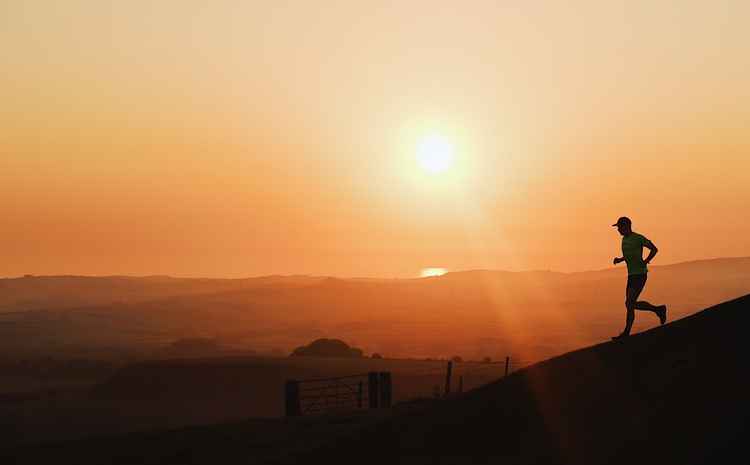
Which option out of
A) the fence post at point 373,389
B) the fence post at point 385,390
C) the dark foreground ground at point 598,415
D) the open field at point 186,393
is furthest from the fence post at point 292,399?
the open field at point 186,393

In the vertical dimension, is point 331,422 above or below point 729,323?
below

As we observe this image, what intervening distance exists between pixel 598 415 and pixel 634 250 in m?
2.98

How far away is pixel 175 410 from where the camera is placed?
59969 millimetres

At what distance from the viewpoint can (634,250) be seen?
1659 centimetres

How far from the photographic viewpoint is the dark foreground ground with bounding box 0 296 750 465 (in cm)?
1359

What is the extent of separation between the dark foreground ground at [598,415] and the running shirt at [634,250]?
113 centimetres

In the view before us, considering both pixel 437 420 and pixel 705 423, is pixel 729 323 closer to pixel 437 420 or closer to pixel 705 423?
pixel 705 423

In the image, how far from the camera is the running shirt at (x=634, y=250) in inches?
653

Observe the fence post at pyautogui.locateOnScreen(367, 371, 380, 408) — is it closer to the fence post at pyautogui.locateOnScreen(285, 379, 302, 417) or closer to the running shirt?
the fence post at pyautogui.locateOnScreen(285, 379, 302, 417)

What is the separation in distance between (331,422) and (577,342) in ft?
420

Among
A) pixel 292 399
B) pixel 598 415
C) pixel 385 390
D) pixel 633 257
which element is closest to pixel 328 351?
pixel 292 399

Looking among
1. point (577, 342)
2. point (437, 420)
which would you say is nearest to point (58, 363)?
point (577, 342)

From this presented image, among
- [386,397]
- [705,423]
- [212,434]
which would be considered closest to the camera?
[705,423]

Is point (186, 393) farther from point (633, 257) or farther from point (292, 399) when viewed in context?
point (633, 257)
